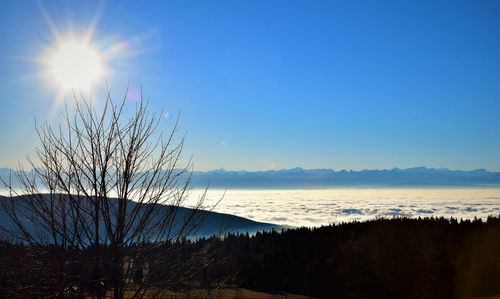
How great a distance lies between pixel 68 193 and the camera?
546 centimetres

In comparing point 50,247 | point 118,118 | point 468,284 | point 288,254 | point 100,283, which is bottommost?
point 288,254

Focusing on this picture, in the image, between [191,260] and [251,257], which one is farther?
[251,257]

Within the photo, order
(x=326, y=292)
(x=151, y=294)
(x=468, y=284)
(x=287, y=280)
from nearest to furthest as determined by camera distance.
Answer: (x=151, y=294) < (x=468, y=284) < (x=326, y=292) < (x=287, y=280)

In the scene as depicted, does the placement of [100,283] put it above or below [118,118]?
below

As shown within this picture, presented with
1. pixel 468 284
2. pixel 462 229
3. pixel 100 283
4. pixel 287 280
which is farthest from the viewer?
pixel 287 280

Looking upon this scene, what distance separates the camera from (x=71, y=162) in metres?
5.60

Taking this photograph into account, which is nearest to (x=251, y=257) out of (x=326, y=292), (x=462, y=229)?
(x=326, y=292)

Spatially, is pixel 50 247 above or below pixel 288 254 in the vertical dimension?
above

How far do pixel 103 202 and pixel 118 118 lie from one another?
148cm

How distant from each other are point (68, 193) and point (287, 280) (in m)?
79.2

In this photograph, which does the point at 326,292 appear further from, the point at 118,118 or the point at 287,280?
the point at 118,118

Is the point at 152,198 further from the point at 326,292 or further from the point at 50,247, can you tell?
the point at 326,292

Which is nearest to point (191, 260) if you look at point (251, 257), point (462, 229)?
point (462, 229)

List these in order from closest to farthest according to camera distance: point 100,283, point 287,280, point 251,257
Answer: point 100,283
point 287,280
point 251,257
